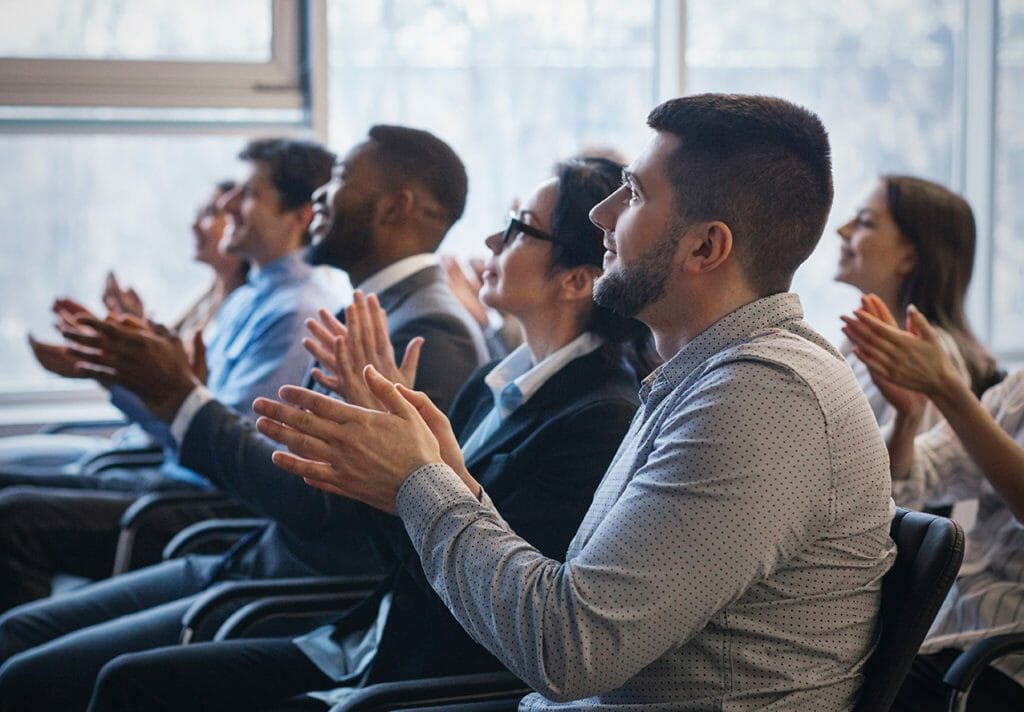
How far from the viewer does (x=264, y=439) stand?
7.02 feet

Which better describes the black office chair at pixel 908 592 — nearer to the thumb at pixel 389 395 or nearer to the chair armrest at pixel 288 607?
the thumb at pixel 389 395

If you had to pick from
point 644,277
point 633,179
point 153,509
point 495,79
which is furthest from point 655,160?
point 495,79

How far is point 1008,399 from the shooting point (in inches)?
79.5

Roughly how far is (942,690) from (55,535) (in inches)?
91.0

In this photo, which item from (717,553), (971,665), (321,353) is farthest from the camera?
(321,353)

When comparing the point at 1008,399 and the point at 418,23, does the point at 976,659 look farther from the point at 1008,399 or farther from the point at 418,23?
the point at 418,23

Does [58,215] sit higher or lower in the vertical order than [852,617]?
higher

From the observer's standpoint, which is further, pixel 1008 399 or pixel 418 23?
pixel 418 23

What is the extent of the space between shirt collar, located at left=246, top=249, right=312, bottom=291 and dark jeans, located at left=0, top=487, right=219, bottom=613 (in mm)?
738

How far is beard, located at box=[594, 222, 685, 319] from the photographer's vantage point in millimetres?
1259

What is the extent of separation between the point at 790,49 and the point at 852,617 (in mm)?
4223

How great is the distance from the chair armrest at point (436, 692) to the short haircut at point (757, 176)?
25.8 inches

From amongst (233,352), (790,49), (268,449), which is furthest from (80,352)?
(790,49)

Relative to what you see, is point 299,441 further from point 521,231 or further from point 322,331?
point 521,231
